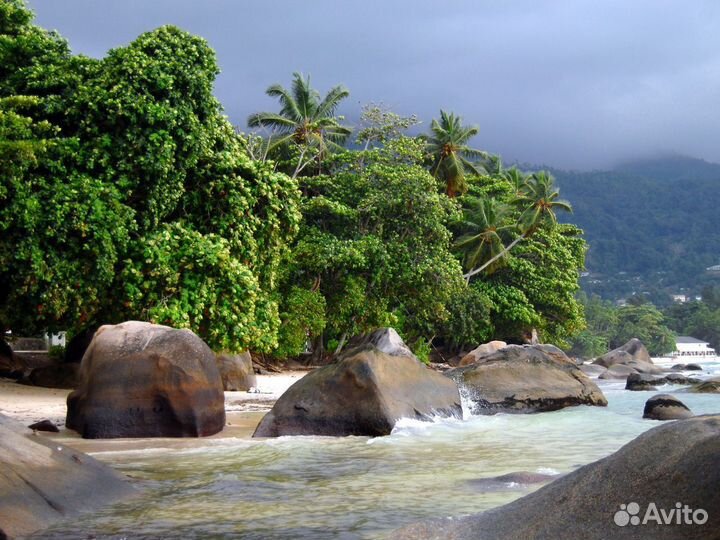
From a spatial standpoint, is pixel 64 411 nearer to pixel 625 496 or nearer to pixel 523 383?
pixel 523 383

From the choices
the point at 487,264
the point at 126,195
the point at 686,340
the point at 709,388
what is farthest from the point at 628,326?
the point at 126,195

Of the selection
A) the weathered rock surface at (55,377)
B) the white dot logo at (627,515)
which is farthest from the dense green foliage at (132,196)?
the white dot logo at (627,515)

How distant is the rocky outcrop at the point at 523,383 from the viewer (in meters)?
15.1

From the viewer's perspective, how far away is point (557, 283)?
3981cm

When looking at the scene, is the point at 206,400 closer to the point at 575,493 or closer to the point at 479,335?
the point at 575,493

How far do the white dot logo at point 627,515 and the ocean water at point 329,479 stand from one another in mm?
1863

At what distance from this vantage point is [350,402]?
1105cm

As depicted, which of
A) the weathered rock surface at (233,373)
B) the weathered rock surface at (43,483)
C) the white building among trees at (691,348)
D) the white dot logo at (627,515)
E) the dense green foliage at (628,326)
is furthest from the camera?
the white building among trees at (691,348)

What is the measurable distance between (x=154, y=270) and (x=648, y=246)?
608 feet

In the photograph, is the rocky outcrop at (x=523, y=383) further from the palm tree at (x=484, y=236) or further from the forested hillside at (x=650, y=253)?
the forested hillside at (x=650, y=253)

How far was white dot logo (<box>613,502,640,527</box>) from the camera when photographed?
3768 millimetres

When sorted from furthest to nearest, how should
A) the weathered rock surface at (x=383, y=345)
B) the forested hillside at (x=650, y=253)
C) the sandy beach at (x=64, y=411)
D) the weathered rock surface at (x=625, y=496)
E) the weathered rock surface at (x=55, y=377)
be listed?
the forested hillside at (x=650, y=253) → the weathered rock surface at (x=55, y=377) → the weathered rock surface at (x=383, y=345) → the sandy beach at (x=64, y=411) → the weathered rock surface at (x=625, y=496)

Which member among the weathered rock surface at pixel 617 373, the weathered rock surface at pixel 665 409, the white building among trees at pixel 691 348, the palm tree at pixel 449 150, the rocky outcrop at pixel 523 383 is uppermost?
the palm tree at pixel 449 150

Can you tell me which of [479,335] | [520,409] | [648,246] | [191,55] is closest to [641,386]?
[520,409]
